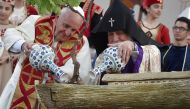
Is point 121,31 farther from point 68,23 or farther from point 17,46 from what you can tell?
point 17,46

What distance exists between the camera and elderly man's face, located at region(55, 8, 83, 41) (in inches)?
195

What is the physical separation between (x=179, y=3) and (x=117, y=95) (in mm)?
10103

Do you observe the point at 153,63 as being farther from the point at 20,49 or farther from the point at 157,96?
the point at 157,96

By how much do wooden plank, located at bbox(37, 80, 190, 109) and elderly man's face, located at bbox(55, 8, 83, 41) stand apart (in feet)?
5.13

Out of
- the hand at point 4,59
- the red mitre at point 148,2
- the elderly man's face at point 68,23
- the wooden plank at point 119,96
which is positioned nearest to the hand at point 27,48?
the elderly man's face at point 68,23

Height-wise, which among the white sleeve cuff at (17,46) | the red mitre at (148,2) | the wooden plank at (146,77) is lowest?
the wooden plank at (146,77)

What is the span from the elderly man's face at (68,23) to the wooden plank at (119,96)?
5.13ft

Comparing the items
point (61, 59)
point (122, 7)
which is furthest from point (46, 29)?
point (122, 7)

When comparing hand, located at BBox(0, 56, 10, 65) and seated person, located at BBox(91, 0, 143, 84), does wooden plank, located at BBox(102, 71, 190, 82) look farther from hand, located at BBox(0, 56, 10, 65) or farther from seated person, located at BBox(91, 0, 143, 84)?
hand, located at BBox(0, 56, 10, 65)

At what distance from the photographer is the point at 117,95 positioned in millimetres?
3418

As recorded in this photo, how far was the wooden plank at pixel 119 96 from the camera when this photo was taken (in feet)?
11.1

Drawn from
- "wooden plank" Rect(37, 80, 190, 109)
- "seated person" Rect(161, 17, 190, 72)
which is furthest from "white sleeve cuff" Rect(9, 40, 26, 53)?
"wooden plank" Rect(37, 80, 190, 109)

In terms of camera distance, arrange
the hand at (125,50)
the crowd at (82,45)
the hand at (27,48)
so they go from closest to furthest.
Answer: the hand at (125,50)
the hand at (27,48)
the crowd at (82,45)

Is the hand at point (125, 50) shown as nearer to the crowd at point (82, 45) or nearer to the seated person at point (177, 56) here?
the crowd at point (82, 45)
